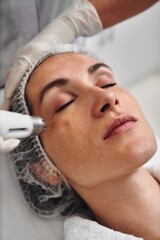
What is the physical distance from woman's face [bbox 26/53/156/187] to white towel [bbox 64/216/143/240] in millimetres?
141

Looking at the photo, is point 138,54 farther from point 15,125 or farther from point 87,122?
point 15,125

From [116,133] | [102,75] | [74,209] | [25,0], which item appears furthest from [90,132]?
[25,0]

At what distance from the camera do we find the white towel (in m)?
1.10

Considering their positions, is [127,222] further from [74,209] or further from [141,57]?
[141,57]

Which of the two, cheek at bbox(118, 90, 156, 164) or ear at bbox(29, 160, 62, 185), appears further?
ear at bbox(29, 160, 62, 185)

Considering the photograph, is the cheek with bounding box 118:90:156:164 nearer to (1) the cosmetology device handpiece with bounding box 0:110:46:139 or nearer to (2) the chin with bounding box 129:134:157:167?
(2) the chin with bounding box 129:134:157:167

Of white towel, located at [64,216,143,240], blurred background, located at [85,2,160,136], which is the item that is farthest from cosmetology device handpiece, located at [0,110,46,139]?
blurred background, located at [85,2,160,136]

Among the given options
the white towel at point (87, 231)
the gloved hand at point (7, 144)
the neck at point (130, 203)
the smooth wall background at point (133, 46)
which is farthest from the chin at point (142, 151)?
the smooth wall background at point (133, 46)

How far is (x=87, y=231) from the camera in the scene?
3.75ft

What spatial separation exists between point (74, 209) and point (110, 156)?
1.22 feet

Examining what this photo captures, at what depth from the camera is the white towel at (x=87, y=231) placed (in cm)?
110

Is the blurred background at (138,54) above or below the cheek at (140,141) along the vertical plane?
below

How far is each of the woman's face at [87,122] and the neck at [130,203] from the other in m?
0.06

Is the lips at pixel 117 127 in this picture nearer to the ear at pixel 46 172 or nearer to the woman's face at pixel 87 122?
the woman's face at pixel 87 122
